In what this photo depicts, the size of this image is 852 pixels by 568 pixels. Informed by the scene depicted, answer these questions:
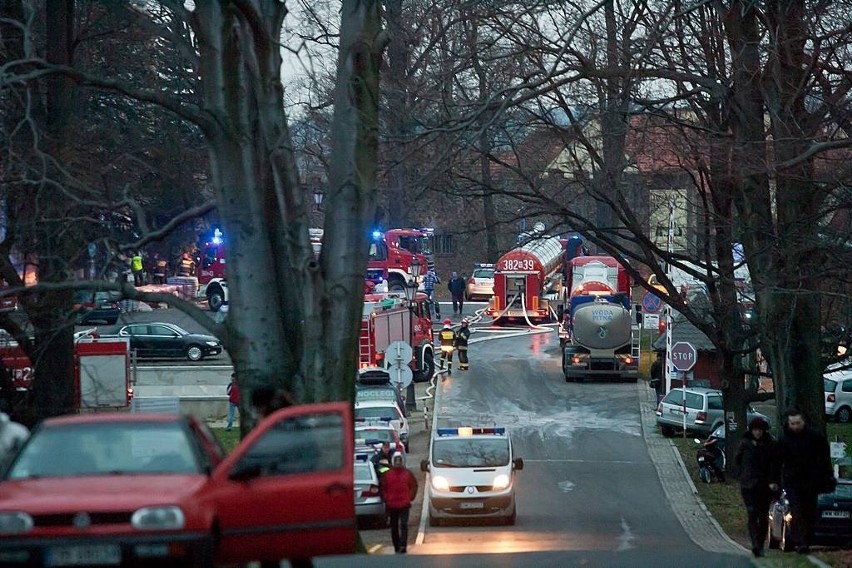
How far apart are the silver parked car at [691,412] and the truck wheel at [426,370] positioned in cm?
1094

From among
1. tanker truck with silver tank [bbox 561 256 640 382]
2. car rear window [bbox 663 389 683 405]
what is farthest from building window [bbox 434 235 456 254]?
car rear window [bbox 663 389 683 405]

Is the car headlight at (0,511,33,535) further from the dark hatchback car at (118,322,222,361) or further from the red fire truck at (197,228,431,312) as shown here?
the red fire truck at (197,228,431,312)

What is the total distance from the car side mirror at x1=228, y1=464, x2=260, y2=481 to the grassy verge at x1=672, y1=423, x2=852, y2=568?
600 cm

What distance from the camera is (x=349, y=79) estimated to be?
13531 millimetres

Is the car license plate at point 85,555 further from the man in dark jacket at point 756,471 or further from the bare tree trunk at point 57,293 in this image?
the bare tree trunk at point 57,293

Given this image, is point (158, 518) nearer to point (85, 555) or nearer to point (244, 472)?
point (85, 555)

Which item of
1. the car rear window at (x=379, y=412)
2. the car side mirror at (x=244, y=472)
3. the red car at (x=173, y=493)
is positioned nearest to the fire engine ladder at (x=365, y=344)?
the car rear window at (x=379, y=412)

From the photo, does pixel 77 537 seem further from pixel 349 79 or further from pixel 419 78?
pixel 419 78

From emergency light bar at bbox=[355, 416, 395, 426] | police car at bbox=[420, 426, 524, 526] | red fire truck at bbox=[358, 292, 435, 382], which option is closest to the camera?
police car at bbox=[420, 426, 524, 526]

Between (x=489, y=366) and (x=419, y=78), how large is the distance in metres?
26.9

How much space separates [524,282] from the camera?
55906 millimetres

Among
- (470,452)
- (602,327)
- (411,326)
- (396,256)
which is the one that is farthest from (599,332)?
(470,452)

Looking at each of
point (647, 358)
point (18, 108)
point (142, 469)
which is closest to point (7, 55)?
point (18, 108)

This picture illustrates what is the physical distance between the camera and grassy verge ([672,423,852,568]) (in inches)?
519
